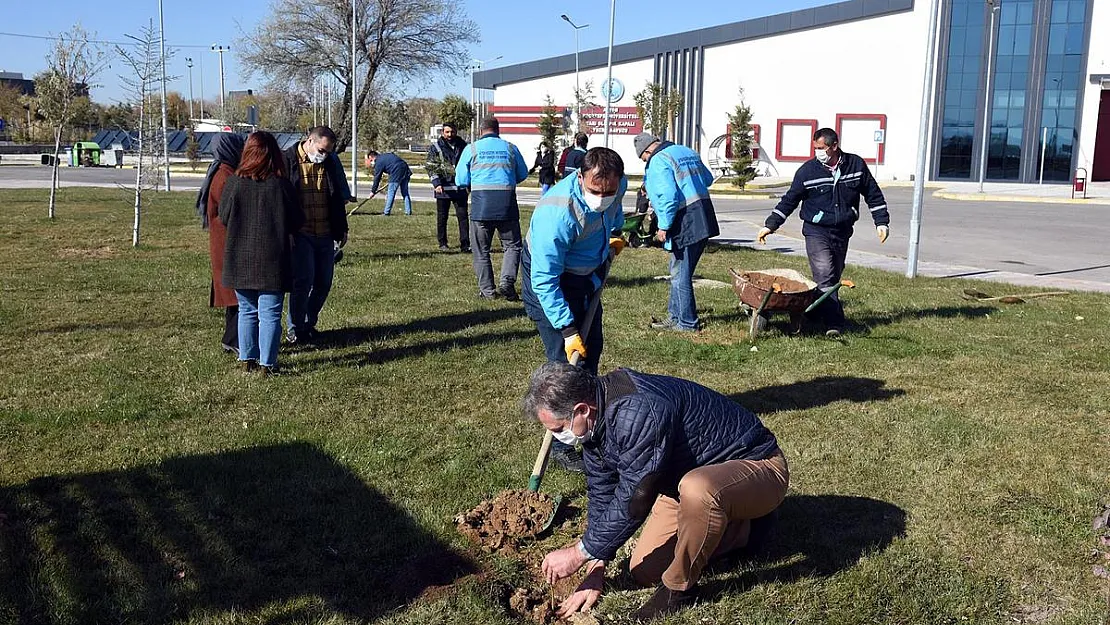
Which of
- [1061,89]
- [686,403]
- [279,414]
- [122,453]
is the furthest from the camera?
[1061,89]

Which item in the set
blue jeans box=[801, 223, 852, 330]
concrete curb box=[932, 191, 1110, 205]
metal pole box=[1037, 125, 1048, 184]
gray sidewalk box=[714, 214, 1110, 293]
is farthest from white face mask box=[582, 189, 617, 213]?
metal pole box=[1037, 125, 1048, 184]

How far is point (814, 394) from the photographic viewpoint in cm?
633

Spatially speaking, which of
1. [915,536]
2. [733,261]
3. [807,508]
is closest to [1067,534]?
[915,536]

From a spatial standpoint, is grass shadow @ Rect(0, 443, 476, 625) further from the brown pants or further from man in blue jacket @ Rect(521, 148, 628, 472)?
man in blue jacket @ Rect(521, 148, 628, 472)

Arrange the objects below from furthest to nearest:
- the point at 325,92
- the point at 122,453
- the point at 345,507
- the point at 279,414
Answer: the point at 325,92, the point at 279,414, the point at 122,453, the point at 345,507

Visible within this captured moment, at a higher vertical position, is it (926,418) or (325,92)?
(325,92)

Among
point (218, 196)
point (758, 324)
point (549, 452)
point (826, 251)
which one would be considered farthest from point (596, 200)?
point (826, 251)

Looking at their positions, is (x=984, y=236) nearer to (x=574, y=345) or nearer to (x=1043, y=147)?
(x=574, y=345)

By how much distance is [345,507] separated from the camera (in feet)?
14.6

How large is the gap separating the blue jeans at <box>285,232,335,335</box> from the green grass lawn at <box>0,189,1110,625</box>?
0.29 meters

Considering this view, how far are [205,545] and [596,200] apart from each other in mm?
2370

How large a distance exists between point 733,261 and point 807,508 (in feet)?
28.0

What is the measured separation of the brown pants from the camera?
3393mm

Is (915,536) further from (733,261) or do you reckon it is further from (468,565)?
(733,261)
